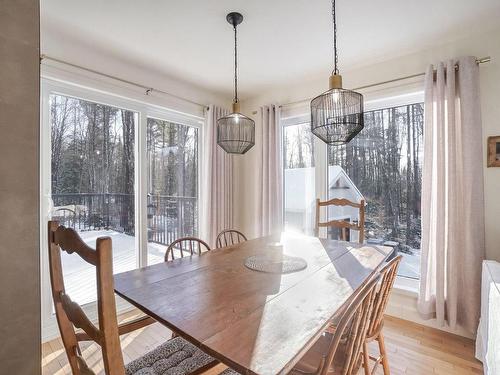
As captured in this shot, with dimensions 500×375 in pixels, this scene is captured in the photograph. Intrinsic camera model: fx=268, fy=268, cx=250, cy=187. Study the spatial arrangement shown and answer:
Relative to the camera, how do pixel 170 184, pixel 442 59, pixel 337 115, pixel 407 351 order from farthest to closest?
pixel 170 184
pixel 442 59
pixel 407 351
pixel 337 115

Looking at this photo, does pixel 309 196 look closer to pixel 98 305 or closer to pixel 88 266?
pixel 88 266

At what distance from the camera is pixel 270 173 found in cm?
329

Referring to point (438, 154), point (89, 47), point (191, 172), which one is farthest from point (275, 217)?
point (89, 47)

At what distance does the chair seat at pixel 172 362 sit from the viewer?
3.62ft

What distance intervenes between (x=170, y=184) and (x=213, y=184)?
51 centimetres

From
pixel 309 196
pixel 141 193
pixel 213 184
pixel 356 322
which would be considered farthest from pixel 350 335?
pixel 213 184

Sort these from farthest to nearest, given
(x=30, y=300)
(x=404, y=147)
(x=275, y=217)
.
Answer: (x=275, y=217)
(x=404, y=147)
(x=30, y=300)

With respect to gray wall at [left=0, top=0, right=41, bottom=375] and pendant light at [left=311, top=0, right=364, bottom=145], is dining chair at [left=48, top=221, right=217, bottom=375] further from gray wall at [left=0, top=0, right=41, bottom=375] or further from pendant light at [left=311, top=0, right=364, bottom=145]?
pendant light at [left=311, top=0, right=364, bottom=145]

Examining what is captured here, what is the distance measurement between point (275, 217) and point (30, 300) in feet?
9.07

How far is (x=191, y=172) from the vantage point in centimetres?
341

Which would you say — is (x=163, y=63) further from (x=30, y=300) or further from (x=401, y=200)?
(x=401, y=200)

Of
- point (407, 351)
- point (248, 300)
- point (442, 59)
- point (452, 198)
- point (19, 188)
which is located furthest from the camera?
point (442, 59)

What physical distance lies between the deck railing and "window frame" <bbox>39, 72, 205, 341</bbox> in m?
0.10

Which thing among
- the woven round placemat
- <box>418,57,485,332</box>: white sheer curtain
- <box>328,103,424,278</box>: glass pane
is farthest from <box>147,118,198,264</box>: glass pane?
<box>418,57,485,332</box>: white sheer curtain
